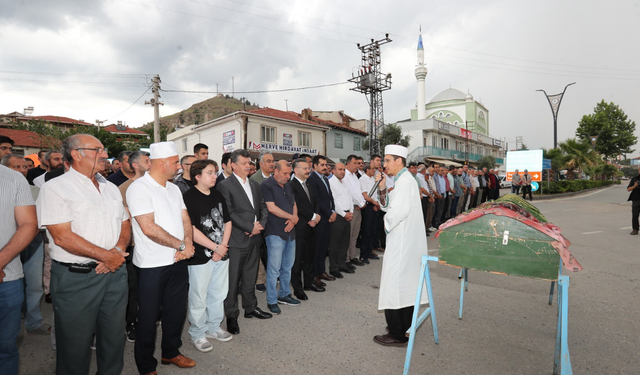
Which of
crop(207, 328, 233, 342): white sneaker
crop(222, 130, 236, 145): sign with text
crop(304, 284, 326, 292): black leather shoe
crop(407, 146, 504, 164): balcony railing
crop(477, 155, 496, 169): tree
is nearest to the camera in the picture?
crop(207, 328, 233, 342): white sneaker

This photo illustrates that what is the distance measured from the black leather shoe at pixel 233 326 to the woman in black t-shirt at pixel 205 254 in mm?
148

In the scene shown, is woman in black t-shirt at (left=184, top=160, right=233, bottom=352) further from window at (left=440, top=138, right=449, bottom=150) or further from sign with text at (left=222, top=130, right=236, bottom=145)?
window at (left=440, top=138, right=449, bottom=150)

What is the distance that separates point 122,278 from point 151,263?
0.23 metres

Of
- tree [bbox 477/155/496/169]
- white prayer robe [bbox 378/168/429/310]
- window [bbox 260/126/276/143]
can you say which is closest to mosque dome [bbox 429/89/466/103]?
tree [bbox 477/155/496/169]

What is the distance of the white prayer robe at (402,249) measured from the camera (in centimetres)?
Answer: 339

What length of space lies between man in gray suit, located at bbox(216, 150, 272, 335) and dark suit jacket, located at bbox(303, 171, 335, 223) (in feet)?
4.81

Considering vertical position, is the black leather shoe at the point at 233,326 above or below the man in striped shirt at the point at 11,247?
below

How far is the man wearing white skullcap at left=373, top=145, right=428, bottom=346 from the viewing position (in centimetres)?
340

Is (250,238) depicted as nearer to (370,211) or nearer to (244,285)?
(244,285)

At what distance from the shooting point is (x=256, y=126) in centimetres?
2384

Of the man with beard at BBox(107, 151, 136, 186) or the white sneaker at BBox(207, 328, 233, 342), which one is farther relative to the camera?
the man with beard at BBox(107, 151, 136, 186)

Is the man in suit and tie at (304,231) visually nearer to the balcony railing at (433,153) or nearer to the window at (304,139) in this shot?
the window at (304,139)

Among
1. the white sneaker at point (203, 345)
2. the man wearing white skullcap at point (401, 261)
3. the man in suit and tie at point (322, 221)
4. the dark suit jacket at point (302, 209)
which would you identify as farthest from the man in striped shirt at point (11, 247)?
the man in suit and tie at point (322, 221)

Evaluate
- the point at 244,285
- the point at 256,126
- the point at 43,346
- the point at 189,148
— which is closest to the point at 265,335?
the point at 244,285
